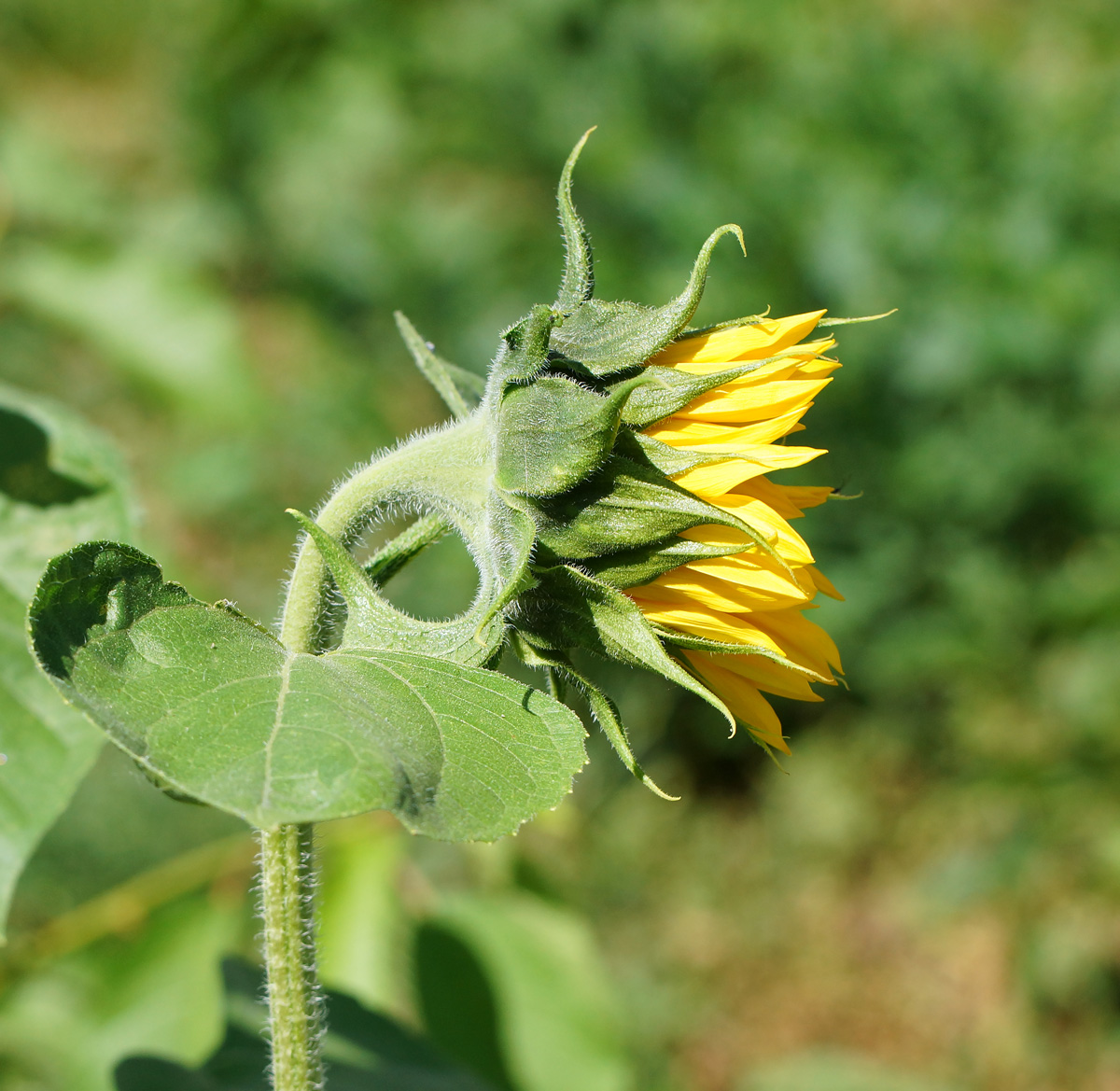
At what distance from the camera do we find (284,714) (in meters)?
0.90

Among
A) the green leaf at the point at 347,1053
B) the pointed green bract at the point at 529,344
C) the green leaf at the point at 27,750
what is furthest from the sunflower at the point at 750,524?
the green leaf at the point at 347,1053

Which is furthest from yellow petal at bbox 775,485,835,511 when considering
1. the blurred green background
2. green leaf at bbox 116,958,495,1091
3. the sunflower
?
the blurred green background

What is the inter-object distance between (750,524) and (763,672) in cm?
17

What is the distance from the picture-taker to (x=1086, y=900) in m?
4.14

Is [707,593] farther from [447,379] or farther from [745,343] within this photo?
[447,379]

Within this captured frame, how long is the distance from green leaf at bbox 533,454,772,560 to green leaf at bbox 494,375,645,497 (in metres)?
0.03

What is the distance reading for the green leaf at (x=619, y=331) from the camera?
46.4 inches

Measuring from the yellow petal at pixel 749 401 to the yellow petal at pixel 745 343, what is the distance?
0.04 meters

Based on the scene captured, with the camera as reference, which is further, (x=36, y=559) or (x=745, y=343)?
(x=36, y=559)

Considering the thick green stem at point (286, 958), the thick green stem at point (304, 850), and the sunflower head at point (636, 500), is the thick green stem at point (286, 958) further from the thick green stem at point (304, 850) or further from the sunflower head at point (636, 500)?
the sunflower head at point (636, 500)

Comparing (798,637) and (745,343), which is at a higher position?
(745,343)

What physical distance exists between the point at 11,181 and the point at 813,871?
3.77 metres

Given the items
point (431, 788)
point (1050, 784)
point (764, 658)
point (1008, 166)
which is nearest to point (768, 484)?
point (764, 658)

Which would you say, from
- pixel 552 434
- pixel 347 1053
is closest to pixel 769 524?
pixel 552 434
